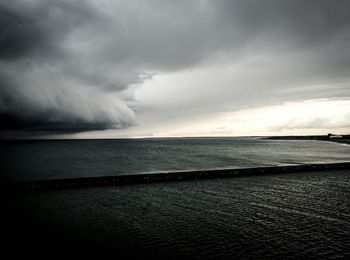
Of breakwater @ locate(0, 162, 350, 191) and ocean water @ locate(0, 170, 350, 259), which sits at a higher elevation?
breakwater @ locate(0, 162, 350, 191)

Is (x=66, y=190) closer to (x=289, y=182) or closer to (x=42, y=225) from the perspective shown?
(x=42, y=225)

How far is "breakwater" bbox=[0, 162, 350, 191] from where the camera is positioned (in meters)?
36.6

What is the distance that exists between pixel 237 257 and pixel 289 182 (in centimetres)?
2841

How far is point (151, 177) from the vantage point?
42.0m

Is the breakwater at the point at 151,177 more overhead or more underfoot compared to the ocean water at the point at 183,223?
more overhead

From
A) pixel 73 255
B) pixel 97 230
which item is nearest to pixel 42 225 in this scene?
pixel 97 230

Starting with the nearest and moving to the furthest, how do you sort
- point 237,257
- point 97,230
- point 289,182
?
point 237,257 < point 97,230 < point 289,182

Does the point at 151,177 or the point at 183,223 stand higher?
the point at 151,177

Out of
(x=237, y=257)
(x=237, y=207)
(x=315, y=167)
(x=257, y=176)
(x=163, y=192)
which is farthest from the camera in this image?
(x=315, y=167)

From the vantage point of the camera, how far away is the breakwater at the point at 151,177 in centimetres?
3659

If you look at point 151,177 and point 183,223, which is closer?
point 183,223

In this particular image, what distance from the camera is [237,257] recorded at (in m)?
14.7

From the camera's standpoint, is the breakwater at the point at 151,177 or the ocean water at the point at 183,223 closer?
the ocean water at the point at 183,223

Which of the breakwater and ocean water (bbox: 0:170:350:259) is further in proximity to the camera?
the breakwater
